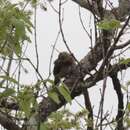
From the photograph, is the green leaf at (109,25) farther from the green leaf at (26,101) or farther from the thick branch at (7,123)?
the thick branch at (7,123)

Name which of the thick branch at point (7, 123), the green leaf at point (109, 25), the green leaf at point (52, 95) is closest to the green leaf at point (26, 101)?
the green leaf at point (52, 95)

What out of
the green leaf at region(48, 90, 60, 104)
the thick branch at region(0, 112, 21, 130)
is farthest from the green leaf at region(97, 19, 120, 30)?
the thick branch at region(0, 112, 21, 130)

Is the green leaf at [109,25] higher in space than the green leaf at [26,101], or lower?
higher

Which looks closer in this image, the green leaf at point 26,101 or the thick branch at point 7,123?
the green leaf at point 26,101

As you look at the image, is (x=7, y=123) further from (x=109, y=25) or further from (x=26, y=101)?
(x=109, y=25)

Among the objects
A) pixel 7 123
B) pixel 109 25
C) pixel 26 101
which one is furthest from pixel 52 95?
pixel 7 123

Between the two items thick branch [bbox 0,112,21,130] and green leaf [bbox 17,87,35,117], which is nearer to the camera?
green leaf [bbox 17,87,35,117]

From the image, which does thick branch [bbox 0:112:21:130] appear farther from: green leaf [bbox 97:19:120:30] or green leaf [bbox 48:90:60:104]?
green leaf [bbox 97:19:120:30]

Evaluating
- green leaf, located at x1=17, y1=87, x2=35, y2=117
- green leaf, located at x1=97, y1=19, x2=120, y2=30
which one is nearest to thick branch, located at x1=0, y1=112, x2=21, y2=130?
green leaf, located at x1=17, y1=87, x2=35, y2=117

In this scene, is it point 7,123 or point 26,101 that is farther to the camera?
point 7,123

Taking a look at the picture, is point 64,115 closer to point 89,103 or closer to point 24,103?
point 89,103

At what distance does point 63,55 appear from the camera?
411 centimetres

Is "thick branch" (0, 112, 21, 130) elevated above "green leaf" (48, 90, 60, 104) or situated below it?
above

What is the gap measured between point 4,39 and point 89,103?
171 cm
